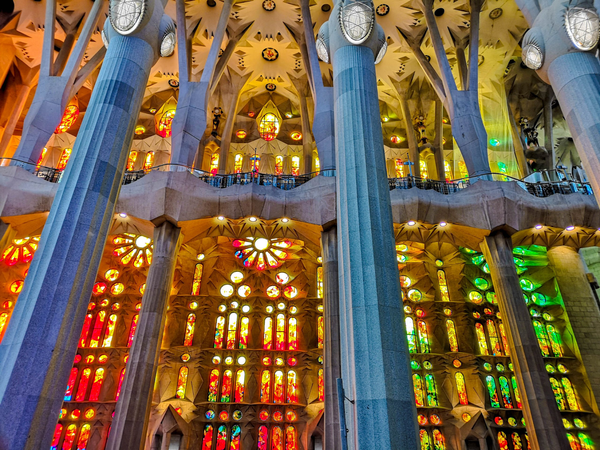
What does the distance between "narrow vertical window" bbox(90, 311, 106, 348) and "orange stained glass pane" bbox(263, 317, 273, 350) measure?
6.58 meters

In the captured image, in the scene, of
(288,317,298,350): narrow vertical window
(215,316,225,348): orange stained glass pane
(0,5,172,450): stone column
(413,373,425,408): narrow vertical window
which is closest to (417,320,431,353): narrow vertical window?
(413,373,425,408): narrow vertical window

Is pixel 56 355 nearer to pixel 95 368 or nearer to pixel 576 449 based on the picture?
pixel 95 368

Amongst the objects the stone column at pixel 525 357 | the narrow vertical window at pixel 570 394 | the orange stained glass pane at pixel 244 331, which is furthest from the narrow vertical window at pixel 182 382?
the narrow vertical window at pixel 570 394

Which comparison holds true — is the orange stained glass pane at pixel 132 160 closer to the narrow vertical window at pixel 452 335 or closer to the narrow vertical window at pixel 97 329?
the narrow vertical window at pixel 97 329

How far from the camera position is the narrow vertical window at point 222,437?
16.3 meters

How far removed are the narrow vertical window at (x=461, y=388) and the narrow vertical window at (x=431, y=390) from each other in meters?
0.88

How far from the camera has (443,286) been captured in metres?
20.4

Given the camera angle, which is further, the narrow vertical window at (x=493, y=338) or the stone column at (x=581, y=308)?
the narrow vertical window at (x=493, y=338)

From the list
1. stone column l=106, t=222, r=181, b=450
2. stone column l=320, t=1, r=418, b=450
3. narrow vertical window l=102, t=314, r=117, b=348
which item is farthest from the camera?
narrow vertical window l=102, t=314, r=117, b=348

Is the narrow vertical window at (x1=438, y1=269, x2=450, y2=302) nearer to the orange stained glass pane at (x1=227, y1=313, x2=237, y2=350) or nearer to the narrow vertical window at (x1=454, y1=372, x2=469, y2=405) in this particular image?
the narrow vertical window at (x1=454, y1=372, x2=469, y2=405)

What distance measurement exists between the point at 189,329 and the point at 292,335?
424 cm

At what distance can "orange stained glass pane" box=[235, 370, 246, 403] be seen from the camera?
17381mm

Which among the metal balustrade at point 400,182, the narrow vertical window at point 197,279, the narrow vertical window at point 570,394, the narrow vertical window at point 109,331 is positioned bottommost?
the narrow vertical window at point 570,394

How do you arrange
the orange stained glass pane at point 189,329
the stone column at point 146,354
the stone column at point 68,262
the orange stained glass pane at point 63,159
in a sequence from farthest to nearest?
1. the orange stained glass pane at point 63,159
2. the orange stained glass pane at point 189,329
3. the stone column at point 146,354
4. the stone column at point 68,262
